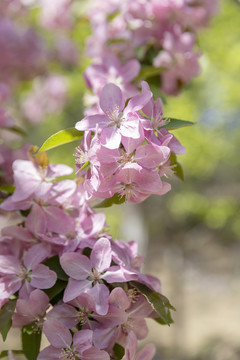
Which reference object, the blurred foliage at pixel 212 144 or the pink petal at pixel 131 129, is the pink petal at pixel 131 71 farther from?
the blurred foliage at pixel 212 144

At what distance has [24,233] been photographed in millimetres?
933

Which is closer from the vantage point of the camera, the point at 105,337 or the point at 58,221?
the point at 105,337

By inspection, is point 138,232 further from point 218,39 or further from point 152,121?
point 152,121

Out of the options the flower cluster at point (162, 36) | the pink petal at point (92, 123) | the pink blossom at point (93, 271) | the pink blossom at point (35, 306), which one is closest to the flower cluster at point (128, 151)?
the pink petal at point (92, 123)

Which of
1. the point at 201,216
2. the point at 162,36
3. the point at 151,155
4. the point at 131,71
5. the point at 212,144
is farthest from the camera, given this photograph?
the point at 201,216

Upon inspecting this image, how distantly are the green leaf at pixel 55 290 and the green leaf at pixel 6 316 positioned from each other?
0.24 feet

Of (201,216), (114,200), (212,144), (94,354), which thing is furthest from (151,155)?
(201,216)

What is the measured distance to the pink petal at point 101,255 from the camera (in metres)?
0.82

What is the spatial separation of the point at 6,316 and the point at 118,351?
224 mm

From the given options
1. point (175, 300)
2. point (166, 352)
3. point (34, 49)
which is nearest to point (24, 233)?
point (34, 49)

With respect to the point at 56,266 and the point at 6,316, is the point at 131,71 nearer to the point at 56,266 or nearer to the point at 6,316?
the point at 56,266

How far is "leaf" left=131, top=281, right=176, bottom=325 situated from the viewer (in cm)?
80

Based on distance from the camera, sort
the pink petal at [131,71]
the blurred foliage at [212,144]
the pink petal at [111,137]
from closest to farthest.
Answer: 1. the pink petal at [111,137]
2. the pink petal at [131,71]
3. the blurred foliage at [212,144]

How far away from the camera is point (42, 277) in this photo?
842mm
